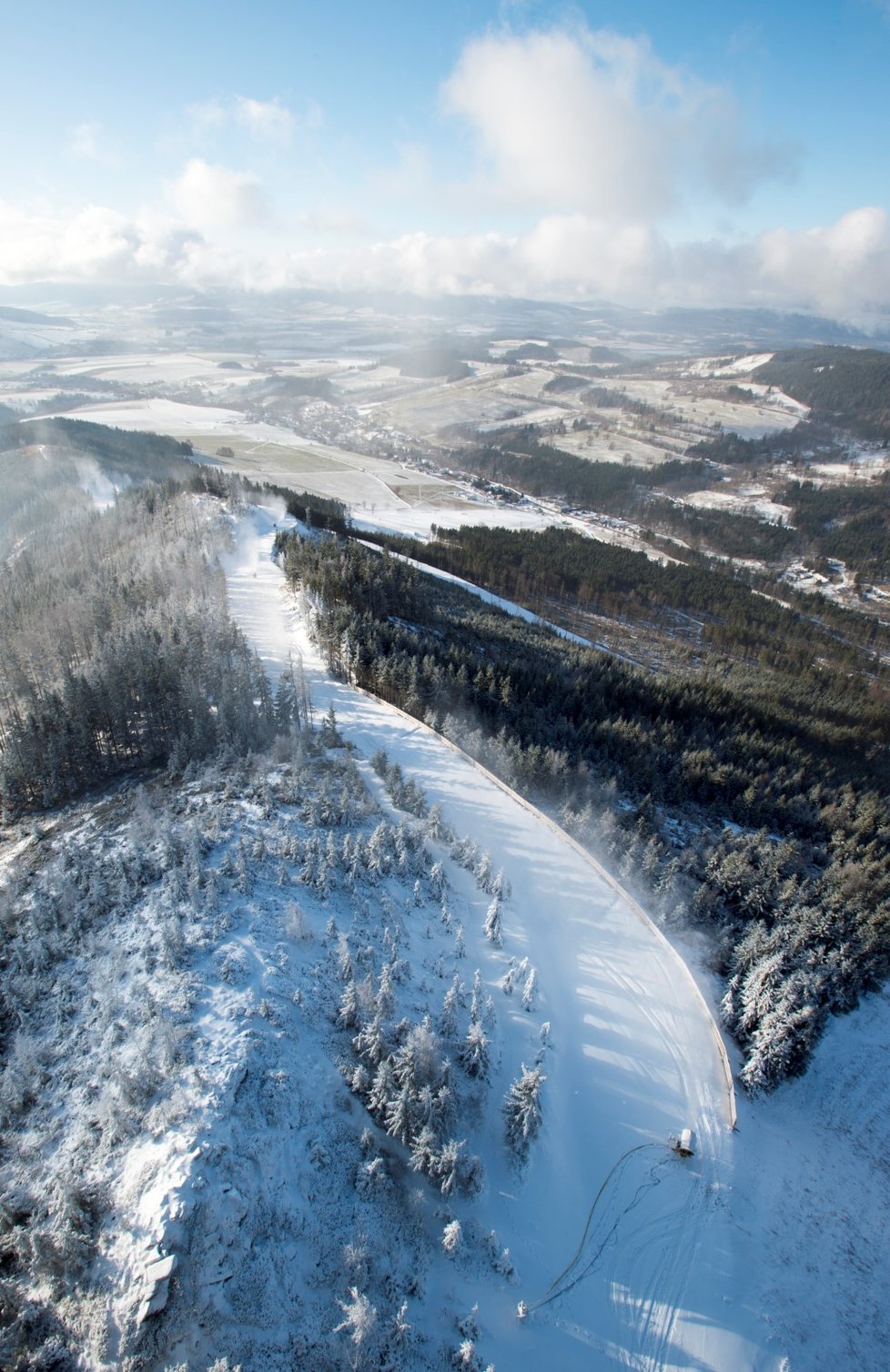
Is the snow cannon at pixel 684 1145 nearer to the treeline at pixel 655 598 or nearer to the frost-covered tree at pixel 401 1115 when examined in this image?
the frost-covered tree at pixel 401 1115

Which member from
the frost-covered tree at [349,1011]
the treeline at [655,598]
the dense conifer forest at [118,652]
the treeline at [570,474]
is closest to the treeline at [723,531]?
the treeline at [570,474]

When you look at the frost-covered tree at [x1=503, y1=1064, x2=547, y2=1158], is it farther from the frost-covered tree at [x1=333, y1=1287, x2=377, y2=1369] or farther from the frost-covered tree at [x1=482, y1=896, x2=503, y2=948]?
the frost-covered tree at [x1=482, y1=896, x2=503, y2=948]

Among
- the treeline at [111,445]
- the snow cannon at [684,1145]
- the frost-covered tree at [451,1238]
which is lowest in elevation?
the snow cannon at [684,1145]

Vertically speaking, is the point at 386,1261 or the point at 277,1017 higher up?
the point at 277,1017

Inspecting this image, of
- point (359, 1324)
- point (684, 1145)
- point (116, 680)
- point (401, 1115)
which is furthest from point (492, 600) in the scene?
point (359, 1324)

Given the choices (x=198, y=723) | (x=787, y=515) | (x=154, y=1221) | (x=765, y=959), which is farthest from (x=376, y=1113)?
(x=787, y=515)

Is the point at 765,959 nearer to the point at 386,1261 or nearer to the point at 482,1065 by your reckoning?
the point at 482,1065
